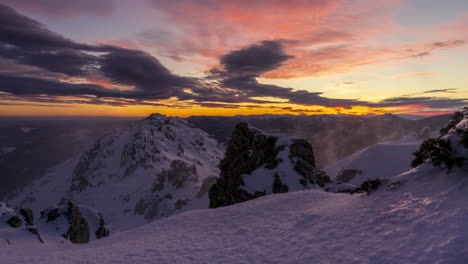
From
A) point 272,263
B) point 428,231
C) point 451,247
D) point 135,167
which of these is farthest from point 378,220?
point 135,167

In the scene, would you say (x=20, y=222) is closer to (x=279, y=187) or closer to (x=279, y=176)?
(x=279, y=187)

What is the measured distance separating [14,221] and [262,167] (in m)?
23.4

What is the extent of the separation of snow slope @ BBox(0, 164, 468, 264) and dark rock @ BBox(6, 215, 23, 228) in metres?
16.0

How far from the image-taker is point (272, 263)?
21.1ft

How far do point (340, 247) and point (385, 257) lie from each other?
118 centimetres

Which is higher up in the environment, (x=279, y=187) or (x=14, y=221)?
(x=279, y=187)

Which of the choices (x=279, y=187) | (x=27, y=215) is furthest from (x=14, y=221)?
(x=279, y=187)

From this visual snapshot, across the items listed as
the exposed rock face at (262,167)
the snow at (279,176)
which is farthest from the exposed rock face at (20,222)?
the snow at (279,176)

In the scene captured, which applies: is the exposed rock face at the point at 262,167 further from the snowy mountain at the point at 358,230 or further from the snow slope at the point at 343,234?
the snow slope at the point at 343,234

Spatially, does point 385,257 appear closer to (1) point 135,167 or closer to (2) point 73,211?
(2) point 73,211

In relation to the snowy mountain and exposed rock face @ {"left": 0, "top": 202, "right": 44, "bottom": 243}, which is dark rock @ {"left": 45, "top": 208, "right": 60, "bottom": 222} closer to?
exposed rock face @ {"left": 0, "top": 202, "right": 44, "bottom": 243}

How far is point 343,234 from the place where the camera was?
6.82 m

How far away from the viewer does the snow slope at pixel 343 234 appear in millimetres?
5250

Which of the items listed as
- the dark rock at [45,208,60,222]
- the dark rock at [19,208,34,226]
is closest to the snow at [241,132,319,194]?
the dark rock at [45,208,60,222]
